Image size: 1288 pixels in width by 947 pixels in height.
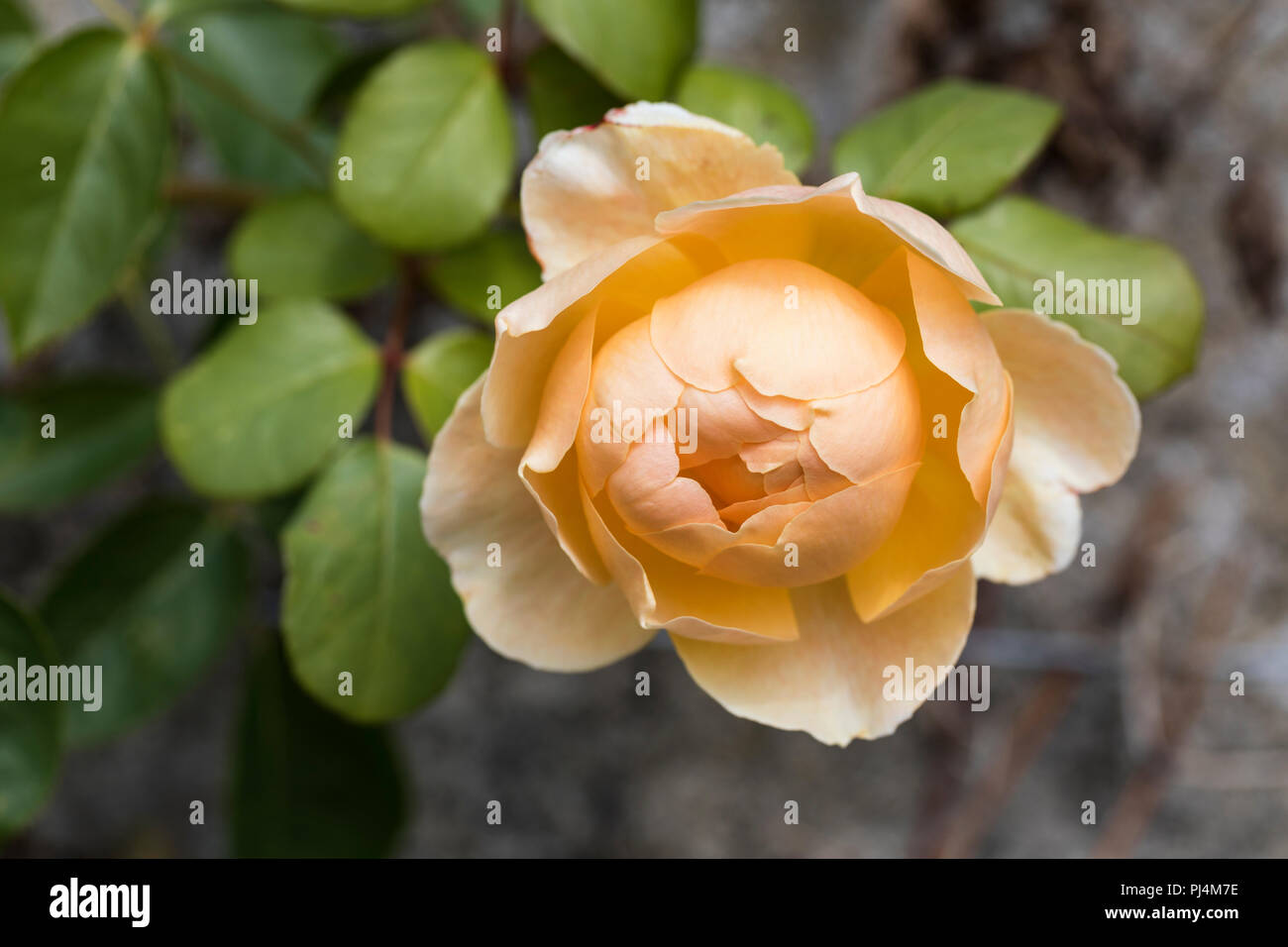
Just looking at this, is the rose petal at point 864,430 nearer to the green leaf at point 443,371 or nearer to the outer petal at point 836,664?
the outer petal at point 836,664

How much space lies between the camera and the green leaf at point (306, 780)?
0.81 m

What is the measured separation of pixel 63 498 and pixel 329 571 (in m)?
0.37

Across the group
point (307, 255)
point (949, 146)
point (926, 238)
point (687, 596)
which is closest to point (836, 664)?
point (687, 596)

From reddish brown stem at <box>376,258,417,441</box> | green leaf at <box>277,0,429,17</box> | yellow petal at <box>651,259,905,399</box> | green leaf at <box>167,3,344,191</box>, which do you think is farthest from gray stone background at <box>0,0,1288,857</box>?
yellow petal at <box>651,259,905,399</box>

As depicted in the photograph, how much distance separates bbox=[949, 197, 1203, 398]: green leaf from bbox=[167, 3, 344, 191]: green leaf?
0.55 metres

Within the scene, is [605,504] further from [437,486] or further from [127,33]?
[127,33]

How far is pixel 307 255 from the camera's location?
67 centimetres

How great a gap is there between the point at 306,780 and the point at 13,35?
646mm

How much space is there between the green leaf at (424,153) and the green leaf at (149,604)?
378 mm

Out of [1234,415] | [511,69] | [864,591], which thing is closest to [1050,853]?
[1234,415]

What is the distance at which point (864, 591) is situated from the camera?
46 centimetres

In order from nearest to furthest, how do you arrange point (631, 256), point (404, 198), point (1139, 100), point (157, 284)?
1. point (631, 256)
2. point (404, 198)
3. point (1139, 100)
4. point (157, 284)

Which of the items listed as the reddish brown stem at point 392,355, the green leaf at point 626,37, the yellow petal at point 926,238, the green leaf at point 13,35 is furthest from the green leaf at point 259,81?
the yellow petal at point 926,238

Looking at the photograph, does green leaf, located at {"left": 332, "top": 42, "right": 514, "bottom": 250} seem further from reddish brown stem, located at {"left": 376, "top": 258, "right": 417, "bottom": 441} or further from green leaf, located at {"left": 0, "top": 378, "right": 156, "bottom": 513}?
green leaf, located at {"left": 0, "top": 378, "right": 156, "bottom": 513}
